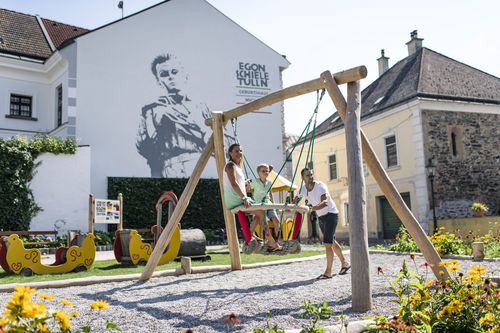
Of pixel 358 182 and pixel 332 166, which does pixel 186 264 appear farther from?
pixel 332 166

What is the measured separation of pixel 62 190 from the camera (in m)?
19.8

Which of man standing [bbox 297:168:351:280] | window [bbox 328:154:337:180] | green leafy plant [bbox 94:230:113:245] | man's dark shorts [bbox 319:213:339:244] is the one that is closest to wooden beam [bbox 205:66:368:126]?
man standing [bbox 297:168:351:280]

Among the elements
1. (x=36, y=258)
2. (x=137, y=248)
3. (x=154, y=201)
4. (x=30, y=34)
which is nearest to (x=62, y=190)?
(x=154, y=201)

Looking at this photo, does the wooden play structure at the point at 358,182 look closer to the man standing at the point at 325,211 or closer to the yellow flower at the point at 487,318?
the yellow flower at the point at 487,318

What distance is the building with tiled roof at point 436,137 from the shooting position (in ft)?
72.3

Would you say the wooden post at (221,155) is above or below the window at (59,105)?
below

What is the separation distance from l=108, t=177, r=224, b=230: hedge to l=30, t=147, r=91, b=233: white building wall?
203 centimetres

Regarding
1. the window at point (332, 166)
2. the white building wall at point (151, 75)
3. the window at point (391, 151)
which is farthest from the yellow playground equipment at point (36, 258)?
the window at point (332, 166)

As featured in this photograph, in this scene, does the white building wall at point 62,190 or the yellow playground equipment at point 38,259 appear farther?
the white building wall at point 62,190

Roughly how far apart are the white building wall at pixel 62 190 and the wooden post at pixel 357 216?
16.6 m

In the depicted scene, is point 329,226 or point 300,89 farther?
point 329,226

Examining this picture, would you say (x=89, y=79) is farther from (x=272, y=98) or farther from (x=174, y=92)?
(x=272, y=98)

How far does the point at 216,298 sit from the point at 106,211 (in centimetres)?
958

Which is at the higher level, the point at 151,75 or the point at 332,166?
the point at 151,75
